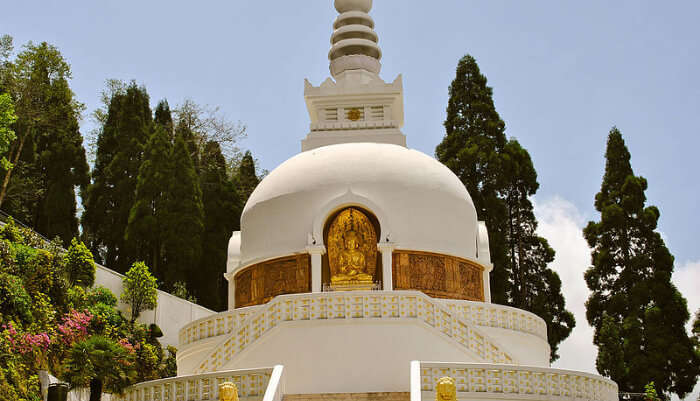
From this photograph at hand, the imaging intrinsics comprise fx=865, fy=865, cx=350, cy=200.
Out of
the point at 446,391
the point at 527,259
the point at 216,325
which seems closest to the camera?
the point at 446,391

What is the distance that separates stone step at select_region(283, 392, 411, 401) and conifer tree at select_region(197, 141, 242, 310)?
75.4 ft

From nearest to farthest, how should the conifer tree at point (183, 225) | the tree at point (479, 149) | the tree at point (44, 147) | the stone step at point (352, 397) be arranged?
the stone step at point (352, 397)
the tree at point (479, 149)
the conifer tree at point (183, 225)
the tree at point (44, 147)

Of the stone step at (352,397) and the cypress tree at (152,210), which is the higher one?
the cypress tree at (152,210)

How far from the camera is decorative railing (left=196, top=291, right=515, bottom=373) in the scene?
15.6 m

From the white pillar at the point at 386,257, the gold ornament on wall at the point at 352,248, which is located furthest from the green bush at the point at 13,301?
the white pillar at the point at 386,257

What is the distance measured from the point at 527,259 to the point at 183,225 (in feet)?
45.9

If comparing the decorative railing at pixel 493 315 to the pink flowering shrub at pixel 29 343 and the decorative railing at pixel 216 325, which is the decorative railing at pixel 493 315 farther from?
the pink flowering shrub at pixel 29 343

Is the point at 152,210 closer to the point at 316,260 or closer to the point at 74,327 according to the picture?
the point at 74,327

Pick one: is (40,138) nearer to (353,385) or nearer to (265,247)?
(265,247)

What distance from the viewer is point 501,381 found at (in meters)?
13.8

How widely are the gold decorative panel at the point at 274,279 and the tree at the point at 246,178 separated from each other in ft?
68.7

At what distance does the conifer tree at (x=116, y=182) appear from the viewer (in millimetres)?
36875

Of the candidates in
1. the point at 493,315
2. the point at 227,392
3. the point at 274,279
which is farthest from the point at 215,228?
the point at 227,392

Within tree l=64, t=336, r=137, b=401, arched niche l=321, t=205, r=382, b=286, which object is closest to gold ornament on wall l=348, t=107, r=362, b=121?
arched niche l=321, t=205, r=382, b=286
